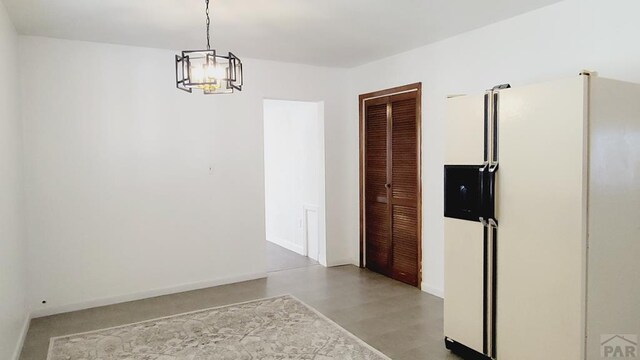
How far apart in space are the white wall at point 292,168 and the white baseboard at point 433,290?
5.43ft

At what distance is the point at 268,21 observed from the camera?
346 cm

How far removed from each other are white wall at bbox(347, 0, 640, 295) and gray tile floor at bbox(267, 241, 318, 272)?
179 cm

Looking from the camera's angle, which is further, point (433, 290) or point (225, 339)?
point (433, 290)

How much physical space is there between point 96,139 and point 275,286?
7.71 feet

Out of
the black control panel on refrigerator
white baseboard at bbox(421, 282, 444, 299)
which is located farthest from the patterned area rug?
white baseboard at bbox(421, 282, 444, 299)

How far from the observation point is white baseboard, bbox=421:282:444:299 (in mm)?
4184

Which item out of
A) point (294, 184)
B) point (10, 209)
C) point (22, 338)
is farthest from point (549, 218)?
point (294, 184)

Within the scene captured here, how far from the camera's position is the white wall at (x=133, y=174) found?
3873 mm

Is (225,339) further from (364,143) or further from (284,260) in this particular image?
(364,143)

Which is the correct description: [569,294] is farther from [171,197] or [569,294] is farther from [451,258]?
[171,197]

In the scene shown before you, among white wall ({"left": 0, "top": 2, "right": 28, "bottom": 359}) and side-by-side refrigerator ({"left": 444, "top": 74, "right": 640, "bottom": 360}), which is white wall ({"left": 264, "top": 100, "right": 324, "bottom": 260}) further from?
white wall ({"left": 0, "top": 2, "right": 28, "bottom": 359})

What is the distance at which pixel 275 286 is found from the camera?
463 centimetres

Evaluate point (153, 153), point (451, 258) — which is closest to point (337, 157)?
point (153, 153)

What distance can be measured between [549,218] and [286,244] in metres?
4.69
